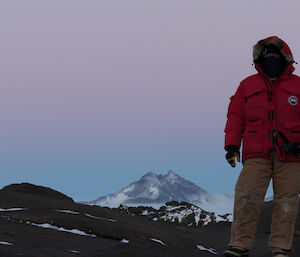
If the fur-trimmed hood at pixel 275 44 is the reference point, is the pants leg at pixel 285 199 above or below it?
below

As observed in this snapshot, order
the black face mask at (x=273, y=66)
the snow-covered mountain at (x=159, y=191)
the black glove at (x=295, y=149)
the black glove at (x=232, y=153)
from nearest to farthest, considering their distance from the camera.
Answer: the black glove at (x=295, y=149) < the black glove at (x=232, y=153) < the black face mask at (x=273, y=66) < the snow-covered mountain at (x=159, y=191)

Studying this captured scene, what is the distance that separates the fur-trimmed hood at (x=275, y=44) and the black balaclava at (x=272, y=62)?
2.0 inches

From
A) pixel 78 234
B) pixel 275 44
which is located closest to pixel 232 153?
pixel 275 44

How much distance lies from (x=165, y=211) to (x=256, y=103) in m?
12.4

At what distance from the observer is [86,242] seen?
7672 millimetres

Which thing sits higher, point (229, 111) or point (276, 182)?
point (229, 111)

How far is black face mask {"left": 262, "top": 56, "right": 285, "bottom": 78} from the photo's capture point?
22.6 feet

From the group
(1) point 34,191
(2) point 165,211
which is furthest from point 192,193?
(1) point 34,191

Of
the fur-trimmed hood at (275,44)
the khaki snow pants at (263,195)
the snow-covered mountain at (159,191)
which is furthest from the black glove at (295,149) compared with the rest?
the snow-covered mountain at (159,191)

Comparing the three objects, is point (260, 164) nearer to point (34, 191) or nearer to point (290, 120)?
point (290, 120)

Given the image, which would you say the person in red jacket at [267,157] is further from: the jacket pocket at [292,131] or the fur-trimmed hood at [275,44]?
the fur-trimmed hood at [275,44]

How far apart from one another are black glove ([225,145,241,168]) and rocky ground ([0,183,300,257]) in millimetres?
1345

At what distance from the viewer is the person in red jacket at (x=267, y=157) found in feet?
21.5

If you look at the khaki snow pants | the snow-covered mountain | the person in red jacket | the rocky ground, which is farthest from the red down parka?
the snow-covered mountain
